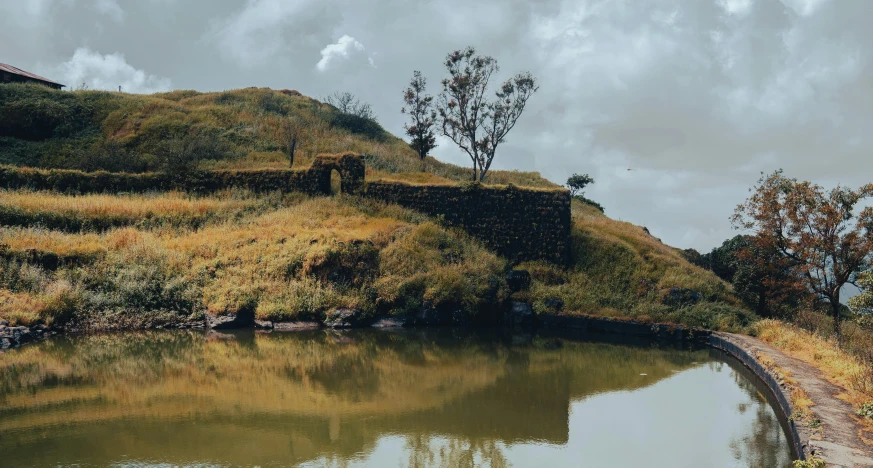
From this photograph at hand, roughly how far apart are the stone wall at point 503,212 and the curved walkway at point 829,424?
37.6 feet

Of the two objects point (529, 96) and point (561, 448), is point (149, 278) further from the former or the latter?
point (529, 96)

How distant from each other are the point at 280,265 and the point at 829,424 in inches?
598

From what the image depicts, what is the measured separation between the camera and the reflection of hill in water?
870 centimetres

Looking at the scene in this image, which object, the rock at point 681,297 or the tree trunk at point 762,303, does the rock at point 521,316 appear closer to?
the rock at point 681,297

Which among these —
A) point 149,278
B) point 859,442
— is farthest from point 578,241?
point 859,442

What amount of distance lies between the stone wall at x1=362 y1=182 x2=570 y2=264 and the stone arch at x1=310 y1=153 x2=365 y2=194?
0.65m

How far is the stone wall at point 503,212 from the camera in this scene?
25.2 metres

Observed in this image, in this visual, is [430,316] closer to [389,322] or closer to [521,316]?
[389,322]

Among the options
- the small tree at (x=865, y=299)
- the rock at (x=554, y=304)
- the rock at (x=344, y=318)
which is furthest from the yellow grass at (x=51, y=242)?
the small tree at (x=865, y=299)

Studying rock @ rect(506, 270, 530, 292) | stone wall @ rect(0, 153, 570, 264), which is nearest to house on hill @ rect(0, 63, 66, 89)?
stone wall @ rect(0, 153, 570, 264)

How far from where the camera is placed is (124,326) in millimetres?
17391

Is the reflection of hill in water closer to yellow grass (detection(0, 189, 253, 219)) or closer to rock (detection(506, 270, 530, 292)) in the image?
rock (detection(506, 270, 530, 292))

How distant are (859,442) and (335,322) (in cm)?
1356

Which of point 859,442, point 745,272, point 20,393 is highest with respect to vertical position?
point 745,272
